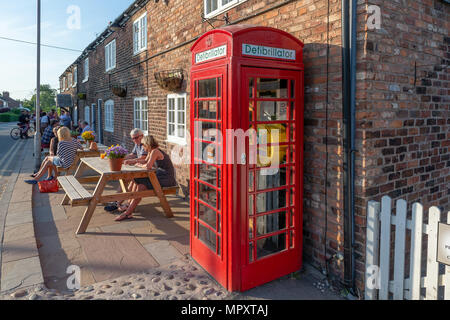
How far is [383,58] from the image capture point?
344cm

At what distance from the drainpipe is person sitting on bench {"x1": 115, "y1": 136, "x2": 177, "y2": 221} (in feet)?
11.7

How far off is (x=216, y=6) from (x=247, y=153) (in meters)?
3.85

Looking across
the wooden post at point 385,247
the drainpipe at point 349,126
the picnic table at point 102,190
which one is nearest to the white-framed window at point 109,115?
the picnic table at point 102,190

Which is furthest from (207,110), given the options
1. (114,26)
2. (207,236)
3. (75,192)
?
(114,26)

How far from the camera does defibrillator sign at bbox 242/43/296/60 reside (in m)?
3.35

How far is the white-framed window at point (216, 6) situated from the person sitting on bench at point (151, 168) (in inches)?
98.3

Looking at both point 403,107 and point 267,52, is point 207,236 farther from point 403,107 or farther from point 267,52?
point 403,107

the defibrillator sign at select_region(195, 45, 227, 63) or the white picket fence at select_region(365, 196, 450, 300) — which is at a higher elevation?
the defibrillator sign at select_region(195, 45, 227, 63)

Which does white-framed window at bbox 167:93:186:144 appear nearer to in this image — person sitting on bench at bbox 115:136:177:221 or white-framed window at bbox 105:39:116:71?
person sitting on bench at bbox 115:136:177:221

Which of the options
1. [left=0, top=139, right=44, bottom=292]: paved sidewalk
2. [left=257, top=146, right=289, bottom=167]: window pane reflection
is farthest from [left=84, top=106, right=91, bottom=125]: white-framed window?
[left=257, top=146, right=289, bottom=167]: window pane reflection

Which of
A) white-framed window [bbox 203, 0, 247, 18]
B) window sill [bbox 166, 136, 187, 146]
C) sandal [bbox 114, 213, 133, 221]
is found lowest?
sandal [bbox 114, 213, 133, 221]

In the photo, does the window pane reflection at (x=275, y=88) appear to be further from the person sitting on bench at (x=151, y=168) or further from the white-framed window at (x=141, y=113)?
the white-framed window at (x=141, y=113)

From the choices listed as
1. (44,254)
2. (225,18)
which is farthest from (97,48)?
(44,254)

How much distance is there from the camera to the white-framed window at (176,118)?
25.0ft
